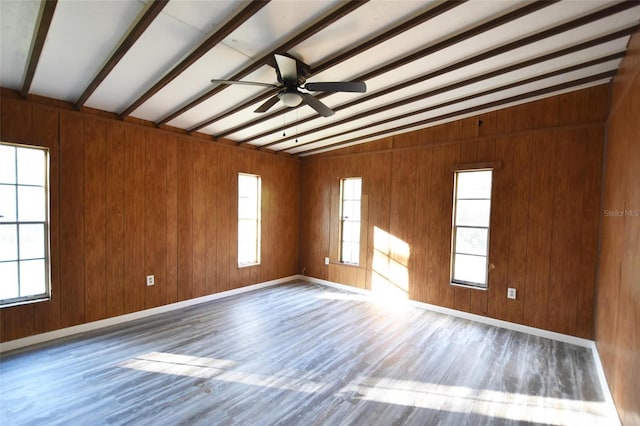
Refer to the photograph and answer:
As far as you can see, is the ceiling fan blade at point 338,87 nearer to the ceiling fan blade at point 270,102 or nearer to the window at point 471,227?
the ceiling fan blade at point 270,102

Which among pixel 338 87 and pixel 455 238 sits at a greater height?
pixel 338 87

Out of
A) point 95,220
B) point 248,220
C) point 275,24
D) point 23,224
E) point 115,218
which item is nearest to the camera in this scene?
point 275,24

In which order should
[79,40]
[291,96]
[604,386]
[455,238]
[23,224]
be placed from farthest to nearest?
[455,238], [23,224], [291,96], [604,386], [79,40]

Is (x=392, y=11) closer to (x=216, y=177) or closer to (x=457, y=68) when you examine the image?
(x=457, y=68)

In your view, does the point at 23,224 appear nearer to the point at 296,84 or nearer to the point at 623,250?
the point at 296,84

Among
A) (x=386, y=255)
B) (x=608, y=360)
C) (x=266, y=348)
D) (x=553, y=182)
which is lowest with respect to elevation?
(x=266, y=348)

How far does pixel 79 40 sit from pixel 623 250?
179 inches

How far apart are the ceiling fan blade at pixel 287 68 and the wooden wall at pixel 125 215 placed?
2474 mm

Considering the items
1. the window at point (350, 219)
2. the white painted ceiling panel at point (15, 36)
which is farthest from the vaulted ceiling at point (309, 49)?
the window at point (350, 219)

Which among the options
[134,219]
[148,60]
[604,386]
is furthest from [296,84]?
[604,386]

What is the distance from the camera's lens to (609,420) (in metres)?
2.18

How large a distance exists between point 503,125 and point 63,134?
5.46 meters

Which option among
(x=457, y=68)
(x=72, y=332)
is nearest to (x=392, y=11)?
(x=457, y=68)

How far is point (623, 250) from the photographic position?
2.27 metres
